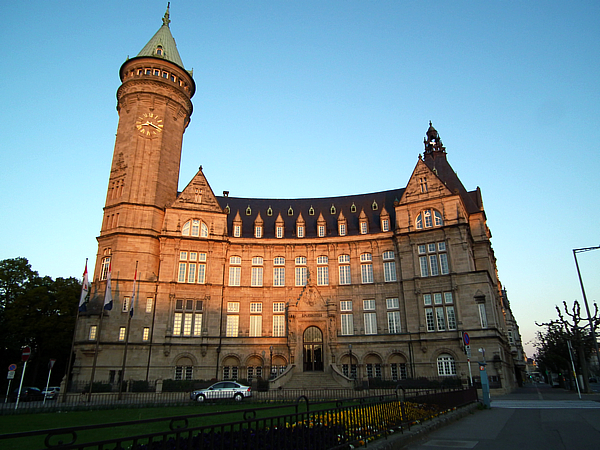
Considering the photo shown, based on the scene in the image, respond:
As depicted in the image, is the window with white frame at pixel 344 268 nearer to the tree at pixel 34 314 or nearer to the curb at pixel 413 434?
the curb at pixel 413 434

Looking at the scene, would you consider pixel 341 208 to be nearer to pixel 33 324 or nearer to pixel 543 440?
pixel 33 324

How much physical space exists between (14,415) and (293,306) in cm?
2749

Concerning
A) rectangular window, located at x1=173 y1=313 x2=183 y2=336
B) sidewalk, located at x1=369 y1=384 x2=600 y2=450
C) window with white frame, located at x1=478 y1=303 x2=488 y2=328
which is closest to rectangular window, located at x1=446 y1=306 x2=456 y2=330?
window with white frame, located at x1=478 y1=303 x2=488 y2=328

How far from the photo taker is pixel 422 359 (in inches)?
1585

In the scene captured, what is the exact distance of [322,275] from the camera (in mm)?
Result: 47406

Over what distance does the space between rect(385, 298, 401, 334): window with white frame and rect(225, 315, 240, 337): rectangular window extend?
16239 mm

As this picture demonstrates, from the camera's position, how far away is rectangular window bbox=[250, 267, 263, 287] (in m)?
46.8

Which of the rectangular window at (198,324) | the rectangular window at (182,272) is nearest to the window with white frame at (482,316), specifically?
the rectangular window at (198,324)

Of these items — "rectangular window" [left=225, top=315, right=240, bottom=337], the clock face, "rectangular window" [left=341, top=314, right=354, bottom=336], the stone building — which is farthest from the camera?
the clock face

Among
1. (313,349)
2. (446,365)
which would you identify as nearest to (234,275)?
(313,349)

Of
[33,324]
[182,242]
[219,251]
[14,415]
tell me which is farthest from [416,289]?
[33,324]

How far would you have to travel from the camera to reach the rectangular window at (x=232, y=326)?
44.2 meters

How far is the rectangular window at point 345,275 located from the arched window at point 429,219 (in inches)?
363

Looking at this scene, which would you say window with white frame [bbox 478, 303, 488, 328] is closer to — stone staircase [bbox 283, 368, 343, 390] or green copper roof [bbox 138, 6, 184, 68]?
stone staircase [bbox 283, 368, 343, 390]
